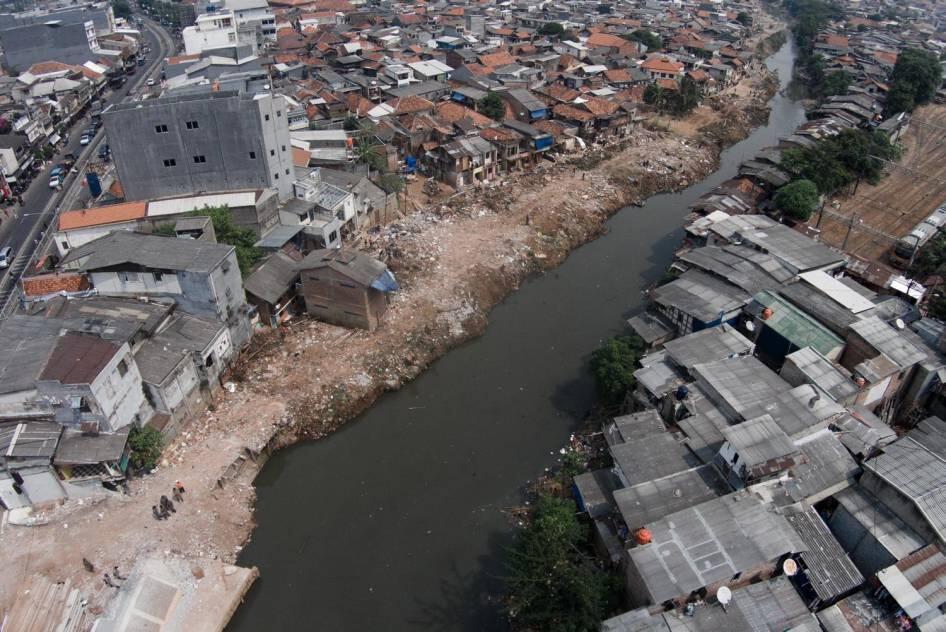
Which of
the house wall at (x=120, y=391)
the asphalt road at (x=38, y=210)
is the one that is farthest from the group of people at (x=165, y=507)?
the asphalt road at (x=38, y=210)

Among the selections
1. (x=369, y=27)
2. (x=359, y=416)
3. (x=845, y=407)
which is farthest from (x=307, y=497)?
(x=369, y=27)

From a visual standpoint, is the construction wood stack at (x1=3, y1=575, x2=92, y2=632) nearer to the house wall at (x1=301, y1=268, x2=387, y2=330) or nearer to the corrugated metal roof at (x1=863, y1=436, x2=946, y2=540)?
the house wall at (x1=301, y1=268, x2=387, y2=330)

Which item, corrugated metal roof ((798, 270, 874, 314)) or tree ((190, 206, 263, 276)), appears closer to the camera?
corrugated metal roof ((798, 270, 874, 314))

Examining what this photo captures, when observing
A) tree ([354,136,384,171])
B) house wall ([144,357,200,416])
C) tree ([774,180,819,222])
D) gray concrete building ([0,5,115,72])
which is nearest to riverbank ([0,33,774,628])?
house wall ([144,357,200,416])

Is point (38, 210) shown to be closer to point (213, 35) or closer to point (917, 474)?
point (213, 35)

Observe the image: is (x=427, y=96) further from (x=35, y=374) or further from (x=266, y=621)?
(x=266, y=621)

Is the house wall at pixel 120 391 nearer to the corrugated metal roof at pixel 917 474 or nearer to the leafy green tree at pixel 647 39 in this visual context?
the corrugated metal roof at pixel 917 474

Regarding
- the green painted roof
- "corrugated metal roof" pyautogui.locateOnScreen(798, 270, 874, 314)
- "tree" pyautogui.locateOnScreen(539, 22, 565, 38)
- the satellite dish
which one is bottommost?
the satellite dish
